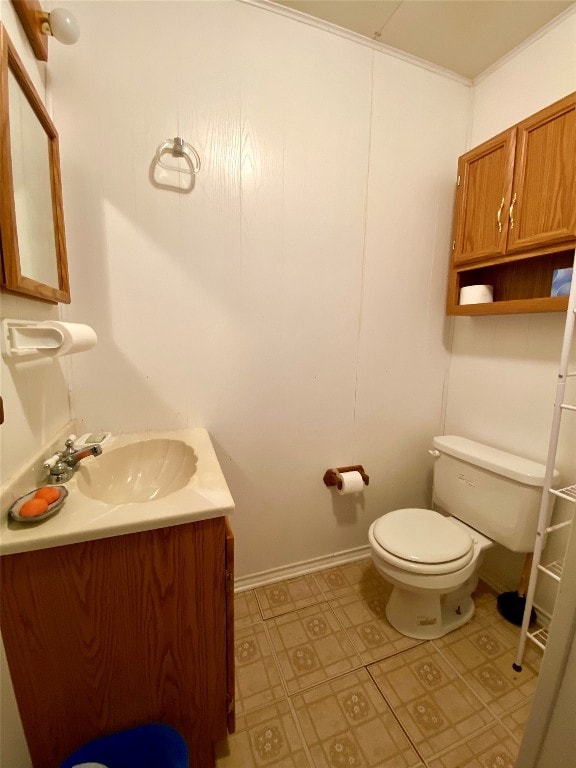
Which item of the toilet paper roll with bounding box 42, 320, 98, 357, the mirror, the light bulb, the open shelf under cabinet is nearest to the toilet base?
the open shelf under cabinet

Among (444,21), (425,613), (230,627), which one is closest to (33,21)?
(444,21)

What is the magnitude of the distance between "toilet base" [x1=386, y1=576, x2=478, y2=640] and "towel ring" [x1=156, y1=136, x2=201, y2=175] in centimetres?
187

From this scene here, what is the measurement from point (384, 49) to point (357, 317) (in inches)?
47.0

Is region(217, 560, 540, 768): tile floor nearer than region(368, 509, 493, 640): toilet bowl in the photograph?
Yes

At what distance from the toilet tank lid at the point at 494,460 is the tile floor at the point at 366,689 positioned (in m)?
0.71

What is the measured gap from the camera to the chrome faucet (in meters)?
0.87

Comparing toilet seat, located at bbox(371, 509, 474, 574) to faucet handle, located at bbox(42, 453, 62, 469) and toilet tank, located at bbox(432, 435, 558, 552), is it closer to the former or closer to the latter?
toilet tank, located at bbox(432, 435, 558, 552)

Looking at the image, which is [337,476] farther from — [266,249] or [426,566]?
[266,249]

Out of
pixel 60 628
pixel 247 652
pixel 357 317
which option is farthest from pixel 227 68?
pixel 247 652

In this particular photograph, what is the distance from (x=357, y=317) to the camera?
5.17 feet

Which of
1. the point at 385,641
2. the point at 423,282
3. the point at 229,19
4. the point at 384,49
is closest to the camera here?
the point at 229,19

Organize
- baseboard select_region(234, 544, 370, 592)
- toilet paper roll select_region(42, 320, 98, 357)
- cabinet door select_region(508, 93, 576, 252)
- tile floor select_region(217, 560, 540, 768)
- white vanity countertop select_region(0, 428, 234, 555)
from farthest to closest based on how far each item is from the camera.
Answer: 1. baseboard select_region(234, 544, 370, 592)
2. cabinet door select_region(508, 93, 576, 252)
3. tile floor select_region(217, 560, 540, 768)
4. toilet paper roll select_region(42, 320, 98, 357)
5. white vanity countertop select_region(0, 428, 234, 555)

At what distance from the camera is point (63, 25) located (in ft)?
2.85

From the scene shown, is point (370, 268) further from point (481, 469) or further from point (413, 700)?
point (413, 700)
